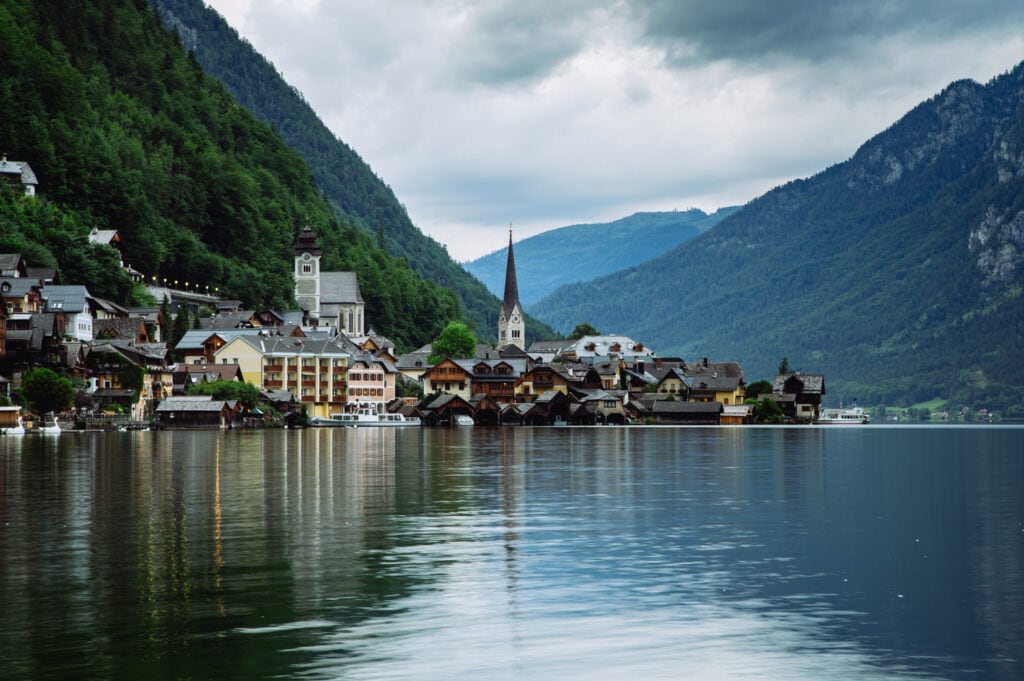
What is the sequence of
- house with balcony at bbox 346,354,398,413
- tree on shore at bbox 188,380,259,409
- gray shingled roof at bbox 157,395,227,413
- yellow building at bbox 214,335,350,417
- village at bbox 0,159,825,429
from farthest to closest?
house with balcony at bbox 346,354,398,413
yellow building at bbox 214,335,350,417
tree on shore at bbox 188,380,259,409
gray shingled roof at bbox 157,395,227,413
village at bbox 0,159,825,429

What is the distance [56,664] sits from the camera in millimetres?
19500

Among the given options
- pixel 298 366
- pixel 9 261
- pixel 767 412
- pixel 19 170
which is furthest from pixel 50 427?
pixel 767 412

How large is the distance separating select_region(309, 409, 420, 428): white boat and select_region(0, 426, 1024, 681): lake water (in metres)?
111

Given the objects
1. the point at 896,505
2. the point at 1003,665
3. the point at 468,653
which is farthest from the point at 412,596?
the point at 896,505

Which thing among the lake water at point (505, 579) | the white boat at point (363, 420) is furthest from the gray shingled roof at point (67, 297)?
the lake water at point (505, 579)

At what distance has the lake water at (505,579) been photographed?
20188mm

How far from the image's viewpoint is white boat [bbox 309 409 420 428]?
168125 mm

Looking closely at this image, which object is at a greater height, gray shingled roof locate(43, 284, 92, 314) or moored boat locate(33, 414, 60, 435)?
gray shingled roof locate(43, 284, 92, 314)

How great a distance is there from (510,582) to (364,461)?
4758cm

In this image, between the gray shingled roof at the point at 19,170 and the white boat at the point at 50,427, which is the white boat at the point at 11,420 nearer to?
the white boat at the point at 50,427

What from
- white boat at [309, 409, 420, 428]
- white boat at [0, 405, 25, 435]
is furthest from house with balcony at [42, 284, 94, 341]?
white boat at [309, 409, 420, 428]

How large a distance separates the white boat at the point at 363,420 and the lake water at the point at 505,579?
363ft

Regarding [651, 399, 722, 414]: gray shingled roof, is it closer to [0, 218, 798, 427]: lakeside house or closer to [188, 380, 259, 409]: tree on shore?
[0, 218, 798, 427]: lakeside house

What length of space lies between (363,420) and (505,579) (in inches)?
5662
